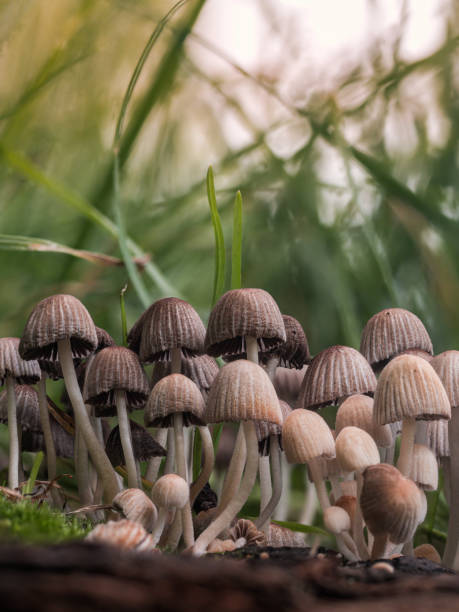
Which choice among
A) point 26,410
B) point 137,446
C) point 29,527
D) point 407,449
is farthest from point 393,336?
point 26,410

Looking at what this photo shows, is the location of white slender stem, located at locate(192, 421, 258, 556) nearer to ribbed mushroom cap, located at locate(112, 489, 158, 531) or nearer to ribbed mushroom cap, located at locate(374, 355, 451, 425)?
ribbed mushroom cap, located at locate(112, 489, 158, 531)

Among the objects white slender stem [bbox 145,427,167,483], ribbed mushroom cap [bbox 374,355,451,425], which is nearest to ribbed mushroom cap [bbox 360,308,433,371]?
ribbed mushroom cap [bbox 374,355,451,425]

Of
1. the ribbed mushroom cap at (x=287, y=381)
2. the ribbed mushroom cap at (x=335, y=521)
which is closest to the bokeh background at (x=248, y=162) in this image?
the ribbed mushroom cap at (x=287, y=381)

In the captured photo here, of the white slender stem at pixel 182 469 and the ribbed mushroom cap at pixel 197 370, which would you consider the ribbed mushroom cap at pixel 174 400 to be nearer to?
the white slender stem at pixel 182 469

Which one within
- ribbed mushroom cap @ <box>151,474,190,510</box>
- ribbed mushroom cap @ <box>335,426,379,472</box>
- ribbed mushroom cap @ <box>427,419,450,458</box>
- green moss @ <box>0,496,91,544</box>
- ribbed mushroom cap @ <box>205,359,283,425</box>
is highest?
ribbed mushroom cap @ <box>205,359,283,425</box>

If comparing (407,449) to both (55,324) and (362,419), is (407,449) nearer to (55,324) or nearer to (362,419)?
(362,419)

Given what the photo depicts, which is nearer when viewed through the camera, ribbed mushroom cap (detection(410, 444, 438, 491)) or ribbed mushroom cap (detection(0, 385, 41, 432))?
ribbed mushroom cap (detection(410, 444, 438, 491))

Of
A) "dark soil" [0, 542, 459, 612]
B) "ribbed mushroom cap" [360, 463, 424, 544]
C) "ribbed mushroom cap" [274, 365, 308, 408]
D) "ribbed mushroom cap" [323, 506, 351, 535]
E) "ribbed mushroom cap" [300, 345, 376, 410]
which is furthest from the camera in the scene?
"ribbed mushroom cap" [274, 365, 308, 408]
